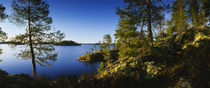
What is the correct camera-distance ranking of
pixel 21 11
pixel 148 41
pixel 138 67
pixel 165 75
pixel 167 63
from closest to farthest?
pixel 165 75 → pixel 167 63 → pixel 138 67 → pixel 148 41 → pixel 21 11

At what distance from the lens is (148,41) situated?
8242 mm

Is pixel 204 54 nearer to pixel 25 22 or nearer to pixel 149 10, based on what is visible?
pixel 149 10

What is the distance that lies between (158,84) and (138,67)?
63.2 inches

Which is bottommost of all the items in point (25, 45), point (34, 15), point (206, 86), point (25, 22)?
point (206, 86)

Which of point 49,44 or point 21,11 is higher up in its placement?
point 21,11

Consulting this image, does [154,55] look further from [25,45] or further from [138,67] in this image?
[25,45]

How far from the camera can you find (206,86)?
2.19 metres

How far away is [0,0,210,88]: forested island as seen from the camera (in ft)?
9.46

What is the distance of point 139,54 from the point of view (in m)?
6.21

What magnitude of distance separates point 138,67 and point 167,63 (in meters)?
1.28

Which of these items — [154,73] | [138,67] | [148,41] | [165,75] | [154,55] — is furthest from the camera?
[148,41]

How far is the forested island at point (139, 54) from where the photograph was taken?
2883 mm

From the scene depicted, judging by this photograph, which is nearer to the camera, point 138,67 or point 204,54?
point 204,54

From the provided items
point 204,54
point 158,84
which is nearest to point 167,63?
point 204,54
